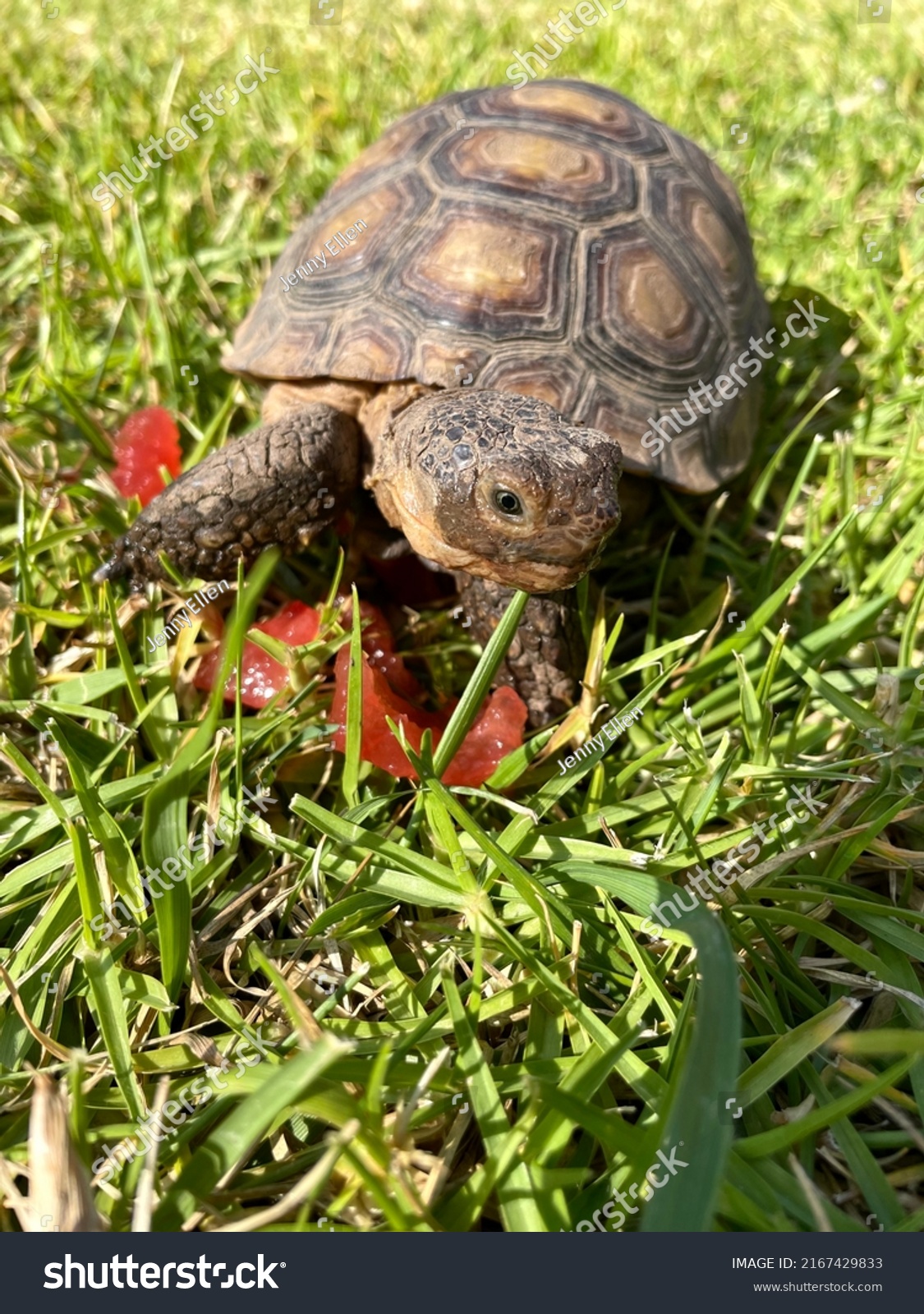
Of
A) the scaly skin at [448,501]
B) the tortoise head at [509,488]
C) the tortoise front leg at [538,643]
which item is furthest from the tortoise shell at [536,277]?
the tortoise front leg at [538,643]

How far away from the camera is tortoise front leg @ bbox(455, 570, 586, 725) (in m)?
2.40

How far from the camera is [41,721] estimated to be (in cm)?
228

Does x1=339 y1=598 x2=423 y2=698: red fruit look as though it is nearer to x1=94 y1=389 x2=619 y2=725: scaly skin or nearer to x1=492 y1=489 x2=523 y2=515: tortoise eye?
x1=94 y1=389 x2=619 y2=725: scaly skin

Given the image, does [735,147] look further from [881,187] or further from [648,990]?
[648,990]

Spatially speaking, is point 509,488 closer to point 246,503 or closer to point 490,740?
point 490,740

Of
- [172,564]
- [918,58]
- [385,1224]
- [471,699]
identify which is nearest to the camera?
[385,1224]

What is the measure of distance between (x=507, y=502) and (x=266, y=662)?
84 cm

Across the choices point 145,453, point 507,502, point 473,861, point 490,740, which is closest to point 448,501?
point 507,502

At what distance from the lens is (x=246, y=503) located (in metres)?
2.50

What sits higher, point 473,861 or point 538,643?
point 538,643

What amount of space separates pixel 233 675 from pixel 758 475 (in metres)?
2.10

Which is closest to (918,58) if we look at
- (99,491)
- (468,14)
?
(468,14)

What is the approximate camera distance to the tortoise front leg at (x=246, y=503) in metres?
2.51

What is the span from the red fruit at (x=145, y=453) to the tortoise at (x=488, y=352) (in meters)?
0.36
